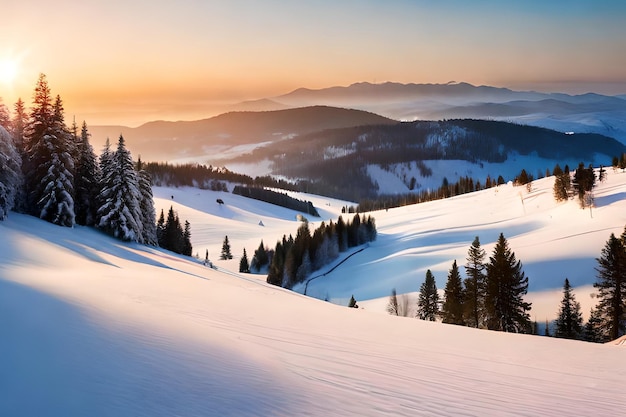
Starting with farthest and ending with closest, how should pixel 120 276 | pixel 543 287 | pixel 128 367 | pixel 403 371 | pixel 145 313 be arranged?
pixel 543 287 < pixel 120 276 < pixel 145 313 < pixel 403 371 < pixel 128 367

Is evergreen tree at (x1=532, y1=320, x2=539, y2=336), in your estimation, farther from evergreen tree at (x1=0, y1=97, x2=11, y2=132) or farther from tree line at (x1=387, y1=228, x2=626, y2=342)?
evergreen tree at (x1=0, y1=97, x2=11, y2=132)

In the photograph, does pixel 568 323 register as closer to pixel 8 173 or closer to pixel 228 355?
pixel 228 355

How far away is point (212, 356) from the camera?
898 cm

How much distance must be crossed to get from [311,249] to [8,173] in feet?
166

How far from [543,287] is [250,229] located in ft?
277

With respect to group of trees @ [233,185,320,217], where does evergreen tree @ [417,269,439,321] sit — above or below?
below

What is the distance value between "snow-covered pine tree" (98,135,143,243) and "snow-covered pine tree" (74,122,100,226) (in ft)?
3.86

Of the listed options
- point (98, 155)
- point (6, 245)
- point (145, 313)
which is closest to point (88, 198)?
point (98, 155)

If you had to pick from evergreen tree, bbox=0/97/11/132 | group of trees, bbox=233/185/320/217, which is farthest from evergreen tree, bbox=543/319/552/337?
group of trees, bbox=233/185/320/217

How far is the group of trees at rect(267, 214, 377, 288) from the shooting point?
68.4 m

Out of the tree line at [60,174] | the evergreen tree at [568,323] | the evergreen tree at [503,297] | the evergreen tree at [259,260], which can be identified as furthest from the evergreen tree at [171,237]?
the evergreen tree at [568,323]

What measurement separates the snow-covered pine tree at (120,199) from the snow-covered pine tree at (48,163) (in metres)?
2.80

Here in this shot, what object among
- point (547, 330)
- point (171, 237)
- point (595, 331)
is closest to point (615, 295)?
point (595, 331)

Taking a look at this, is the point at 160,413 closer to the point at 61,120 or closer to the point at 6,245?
the point at 6,245
